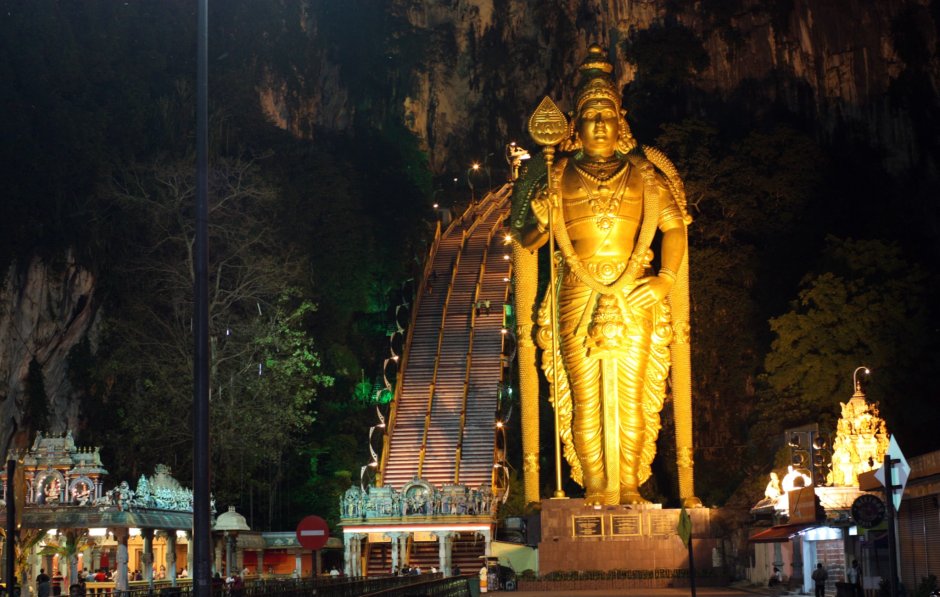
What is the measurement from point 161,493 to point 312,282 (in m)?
Answer: 16.7

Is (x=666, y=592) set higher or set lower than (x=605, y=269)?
lower

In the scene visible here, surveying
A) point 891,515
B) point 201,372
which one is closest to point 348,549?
point 201,372

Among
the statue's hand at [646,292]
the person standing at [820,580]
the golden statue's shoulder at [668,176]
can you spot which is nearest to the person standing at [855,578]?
the person standing at [820,580]

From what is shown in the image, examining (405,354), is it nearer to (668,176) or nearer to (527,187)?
(527,187)

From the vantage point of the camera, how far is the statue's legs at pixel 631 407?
95.7 feet

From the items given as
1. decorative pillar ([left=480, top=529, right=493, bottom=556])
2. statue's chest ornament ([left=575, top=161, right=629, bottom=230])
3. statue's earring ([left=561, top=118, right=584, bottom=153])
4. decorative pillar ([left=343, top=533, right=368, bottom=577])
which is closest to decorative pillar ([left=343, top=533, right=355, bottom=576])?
decorative pillar ([left=343, top=533, right=368, bottom=577])

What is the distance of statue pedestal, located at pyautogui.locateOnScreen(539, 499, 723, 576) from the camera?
28.3 metres

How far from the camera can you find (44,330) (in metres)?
31.5

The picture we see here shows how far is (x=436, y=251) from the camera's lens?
45781 mm

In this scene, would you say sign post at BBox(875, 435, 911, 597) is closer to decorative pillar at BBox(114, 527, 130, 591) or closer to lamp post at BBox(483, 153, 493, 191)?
decorative pillar at BBox(114, 527, 130, 591)

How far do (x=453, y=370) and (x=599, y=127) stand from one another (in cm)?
1094

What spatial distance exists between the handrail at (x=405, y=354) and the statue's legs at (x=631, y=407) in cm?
738

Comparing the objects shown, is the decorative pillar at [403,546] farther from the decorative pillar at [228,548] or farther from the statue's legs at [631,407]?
the statue's legs at [631,407]

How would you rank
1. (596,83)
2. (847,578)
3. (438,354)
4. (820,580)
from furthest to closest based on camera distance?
(438,354) < (596,83) < (820,580) < (847,578)
